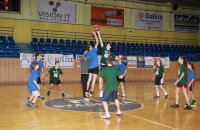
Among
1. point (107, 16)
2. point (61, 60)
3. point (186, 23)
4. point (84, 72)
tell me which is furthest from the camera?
point (186, 23)

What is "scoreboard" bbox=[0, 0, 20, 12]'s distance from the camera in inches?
778

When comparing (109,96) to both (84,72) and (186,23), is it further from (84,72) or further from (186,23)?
(186,23)

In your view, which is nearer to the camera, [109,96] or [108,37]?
[109,96]

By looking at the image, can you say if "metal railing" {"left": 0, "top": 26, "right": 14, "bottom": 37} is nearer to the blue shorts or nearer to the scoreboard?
the scoreboard

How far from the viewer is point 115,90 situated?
28.2 ft

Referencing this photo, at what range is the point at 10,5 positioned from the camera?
2116 cm

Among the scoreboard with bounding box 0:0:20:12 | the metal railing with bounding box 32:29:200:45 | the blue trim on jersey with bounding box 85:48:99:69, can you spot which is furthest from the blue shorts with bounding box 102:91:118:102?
the metal railing with bounding box 32:29:200:45

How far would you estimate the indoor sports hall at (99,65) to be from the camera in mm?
8580

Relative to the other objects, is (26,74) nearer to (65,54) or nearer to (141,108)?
(65,54)

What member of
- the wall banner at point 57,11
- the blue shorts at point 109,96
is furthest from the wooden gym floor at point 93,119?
the wall banner at point 57,11

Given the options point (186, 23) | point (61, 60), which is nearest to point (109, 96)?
point (61, 60)

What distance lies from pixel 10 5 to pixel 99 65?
867cm

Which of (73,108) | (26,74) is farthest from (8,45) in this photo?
(73,108)

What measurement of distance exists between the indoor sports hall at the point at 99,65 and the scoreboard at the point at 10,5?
7 cm
